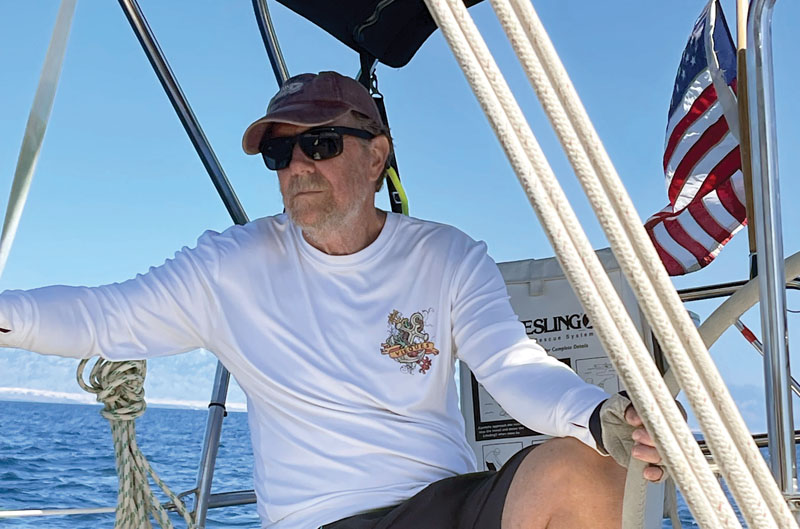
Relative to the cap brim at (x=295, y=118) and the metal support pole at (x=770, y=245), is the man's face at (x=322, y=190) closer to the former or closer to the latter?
the cap brim at (x=295, y=118)

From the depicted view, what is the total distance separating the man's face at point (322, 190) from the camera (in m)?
1.92

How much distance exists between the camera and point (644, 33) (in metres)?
44.8

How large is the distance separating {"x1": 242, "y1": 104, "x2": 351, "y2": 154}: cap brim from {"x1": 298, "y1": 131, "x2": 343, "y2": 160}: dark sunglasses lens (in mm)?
Answer: 25

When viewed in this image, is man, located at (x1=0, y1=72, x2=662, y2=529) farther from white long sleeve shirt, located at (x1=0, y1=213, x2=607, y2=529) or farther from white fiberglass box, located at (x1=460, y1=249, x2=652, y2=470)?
white fiberglass box, located at (x1=460, y1=249, x2=652, y2=470)

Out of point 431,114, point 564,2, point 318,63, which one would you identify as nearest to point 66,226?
point 318,63

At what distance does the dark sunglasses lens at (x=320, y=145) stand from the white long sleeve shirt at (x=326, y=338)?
152 millimetres

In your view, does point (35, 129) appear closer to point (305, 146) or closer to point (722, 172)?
point (305, 146)

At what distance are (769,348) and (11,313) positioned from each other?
106 centimetres

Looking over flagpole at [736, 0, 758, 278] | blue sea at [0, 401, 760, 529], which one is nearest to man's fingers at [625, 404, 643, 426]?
flagpole at [736, 0, 758, 278]

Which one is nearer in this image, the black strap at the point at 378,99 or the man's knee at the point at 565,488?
the man's knee at the point at 565,488

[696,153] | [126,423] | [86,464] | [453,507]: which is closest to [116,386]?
[126,423]

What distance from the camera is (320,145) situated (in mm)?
1979

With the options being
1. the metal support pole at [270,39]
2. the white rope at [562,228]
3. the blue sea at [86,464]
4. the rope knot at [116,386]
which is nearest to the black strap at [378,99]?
the metal support pole at [270,39]

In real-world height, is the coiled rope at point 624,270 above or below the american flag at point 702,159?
below
